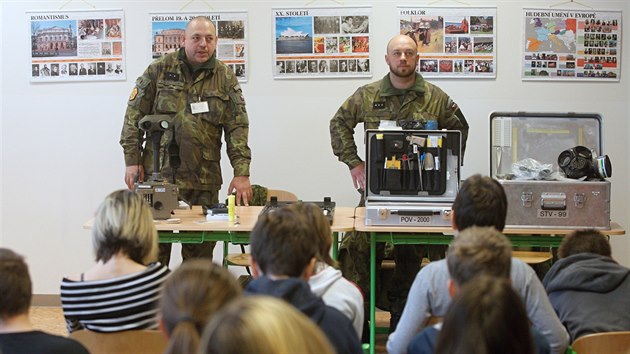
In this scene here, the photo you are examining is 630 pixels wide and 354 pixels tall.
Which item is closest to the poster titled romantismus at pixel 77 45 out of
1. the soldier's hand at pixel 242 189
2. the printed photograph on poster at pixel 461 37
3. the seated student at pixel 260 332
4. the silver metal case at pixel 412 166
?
the soldier's hand at pixel 242 189

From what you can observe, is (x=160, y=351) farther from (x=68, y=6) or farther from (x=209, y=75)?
(x=68, y=6)

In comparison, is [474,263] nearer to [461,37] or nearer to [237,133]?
[237,133]

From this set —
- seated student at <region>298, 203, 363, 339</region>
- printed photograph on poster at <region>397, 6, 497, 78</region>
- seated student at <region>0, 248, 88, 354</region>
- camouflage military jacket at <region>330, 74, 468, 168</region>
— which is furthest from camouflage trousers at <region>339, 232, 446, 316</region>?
seated student at <region>0, 248, 88, 354</region>

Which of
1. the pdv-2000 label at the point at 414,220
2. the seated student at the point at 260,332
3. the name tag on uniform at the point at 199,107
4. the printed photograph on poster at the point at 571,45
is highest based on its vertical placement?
the printed photograph on poster at the point at 571,45

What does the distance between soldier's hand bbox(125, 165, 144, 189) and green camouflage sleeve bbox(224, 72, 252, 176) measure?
58 centimetres

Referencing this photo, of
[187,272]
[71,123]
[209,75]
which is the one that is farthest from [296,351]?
[71,123]

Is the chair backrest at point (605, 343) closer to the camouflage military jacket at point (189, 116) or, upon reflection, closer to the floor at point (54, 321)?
the floor at point (54, 321)

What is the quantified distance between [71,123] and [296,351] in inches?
211

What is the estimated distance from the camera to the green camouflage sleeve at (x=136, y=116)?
519 centimetres

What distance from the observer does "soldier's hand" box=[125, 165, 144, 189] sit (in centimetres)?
514

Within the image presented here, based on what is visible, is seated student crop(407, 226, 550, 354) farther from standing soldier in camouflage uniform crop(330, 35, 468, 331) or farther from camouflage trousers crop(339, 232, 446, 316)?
standing soldier in camouflage uniform crop(330, 35, 468, 331)

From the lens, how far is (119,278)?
2.67m

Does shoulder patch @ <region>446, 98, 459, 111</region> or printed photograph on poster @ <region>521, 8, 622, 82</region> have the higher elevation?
printed photograph on poster @ <region>521, 8, 622, 82</region>

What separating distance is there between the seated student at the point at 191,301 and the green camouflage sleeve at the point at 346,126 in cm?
387
